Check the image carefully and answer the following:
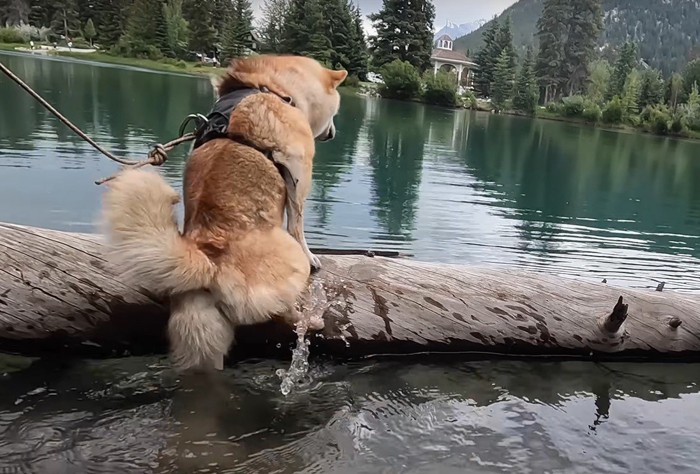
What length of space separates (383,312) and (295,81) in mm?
1806

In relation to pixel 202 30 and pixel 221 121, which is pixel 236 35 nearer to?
pixel 202 30

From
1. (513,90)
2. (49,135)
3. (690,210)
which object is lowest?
(690,210)

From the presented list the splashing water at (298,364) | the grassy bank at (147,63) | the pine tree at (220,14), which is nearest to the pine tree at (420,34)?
the grassy bank at (147,63)

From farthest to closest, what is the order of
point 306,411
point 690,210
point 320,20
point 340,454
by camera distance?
point 320,20 → point 690,210 → point 306,411 → point 340,454

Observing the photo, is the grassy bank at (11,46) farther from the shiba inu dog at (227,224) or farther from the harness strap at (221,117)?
the shiba inu dog at (227,224)

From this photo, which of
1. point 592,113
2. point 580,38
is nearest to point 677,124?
point 592,113

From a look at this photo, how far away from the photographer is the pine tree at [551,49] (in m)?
86.4

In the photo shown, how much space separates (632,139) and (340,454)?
48.9 meters

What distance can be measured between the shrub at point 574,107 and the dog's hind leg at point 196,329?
6541cm

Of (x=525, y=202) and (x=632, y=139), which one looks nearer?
(x=525, y=202)

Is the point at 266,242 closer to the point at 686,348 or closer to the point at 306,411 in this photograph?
the point at 306,411

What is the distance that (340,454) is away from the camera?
3.56 m

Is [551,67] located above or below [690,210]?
above

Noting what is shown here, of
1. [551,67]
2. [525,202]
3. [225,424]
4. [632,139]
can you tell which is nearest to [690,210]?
[525,202]
